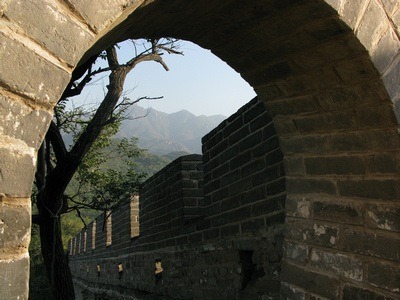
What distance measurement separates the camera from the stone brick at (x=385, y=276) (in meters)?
1.98

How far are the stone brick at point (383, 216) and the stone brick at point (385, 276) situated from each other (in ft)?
0.61

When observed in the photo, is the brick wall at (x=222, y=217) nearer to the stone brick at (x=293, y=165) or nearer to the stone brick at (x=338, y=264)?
the stone brick at (x=293, y=165)

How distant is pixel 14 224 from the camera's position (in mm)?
953

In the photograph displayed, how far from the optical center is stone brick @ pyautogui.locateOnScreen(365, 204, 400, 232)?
6.62ft

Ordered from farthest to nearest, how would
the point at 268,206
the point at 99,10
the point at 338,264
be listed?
the point at 268,206 < the point at 338,264 < the point at 99,10

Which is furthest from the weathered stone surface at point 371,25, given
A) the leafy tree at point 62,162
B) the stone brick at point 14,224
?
the leafy tree at point 62,162

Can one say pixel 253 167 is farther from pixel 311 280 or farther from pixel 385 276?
pixel 385 276

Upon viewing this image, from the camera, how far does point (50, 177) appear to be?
18.9 feet

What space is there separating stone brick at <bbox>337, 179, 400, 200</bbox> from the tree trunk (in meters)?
4.64

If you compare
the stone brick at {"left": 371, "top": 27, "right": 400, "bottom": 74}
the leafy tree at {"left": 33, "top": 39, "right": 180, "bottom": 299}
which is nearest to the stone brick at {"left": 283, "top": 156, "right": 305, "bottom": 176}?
the stone brick at {"left": 371, "top": 27, "right": 400, "bottom": 74}

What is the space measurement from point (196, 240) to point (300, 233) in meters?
2.15

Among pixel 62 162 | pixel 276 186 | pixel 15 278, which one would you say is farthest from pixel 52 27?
pixel 62 162

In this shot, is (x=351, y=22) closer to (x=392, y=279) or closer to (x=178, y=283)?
(x=392, y=279)

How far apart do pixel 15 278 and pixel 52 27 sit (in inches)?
24.1
